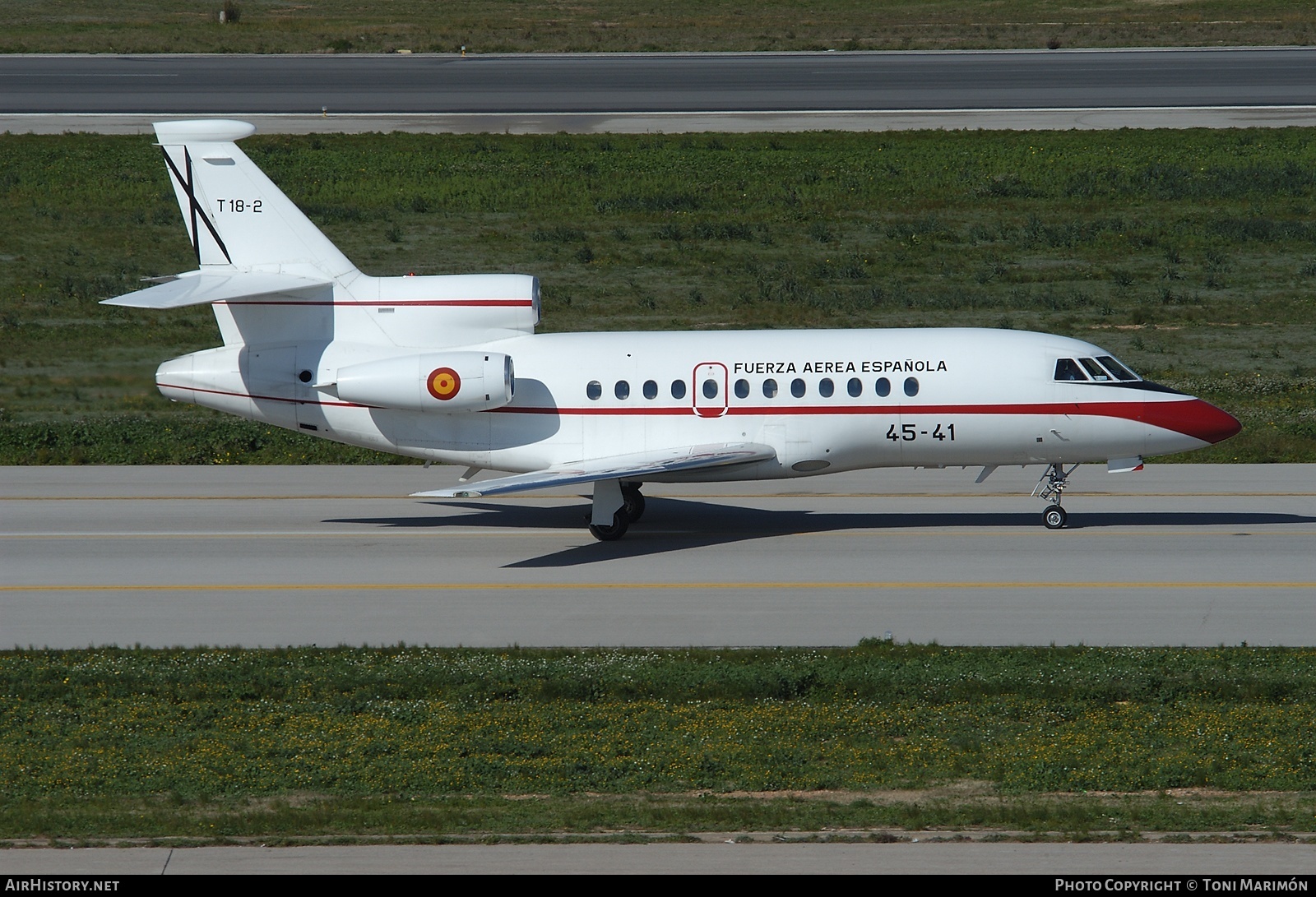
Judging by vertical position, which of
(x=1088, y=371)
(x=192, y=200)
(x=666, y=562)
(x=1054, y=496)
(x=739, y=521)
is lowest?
(x=666, y=562)

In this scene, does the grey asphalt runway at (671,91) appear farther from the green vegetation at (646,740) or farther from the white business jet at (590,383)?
the green vegetation at (646,740)

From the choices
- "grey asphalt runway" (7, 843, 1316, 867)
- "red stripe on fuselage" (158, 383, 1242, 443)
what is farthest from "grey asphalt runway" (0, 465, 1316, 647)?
"grey asphalt runway" (7, 843, 1316, 867)

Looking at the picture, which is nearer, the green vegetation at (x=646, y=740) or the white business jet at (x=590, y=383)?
the green vegetation at (x=646, y=740)

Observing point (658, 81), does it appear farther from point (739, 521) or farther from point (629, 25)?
point (739, 521)

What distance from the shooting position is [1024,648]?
18.1 metres

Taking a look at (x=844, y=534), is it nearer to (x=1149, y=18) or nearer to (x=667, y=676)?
(x=667, y=676)

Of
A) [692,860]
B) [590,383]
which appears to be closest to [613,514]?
[590,383]

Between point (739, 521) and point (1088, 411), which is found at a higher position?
point (1088, 411)

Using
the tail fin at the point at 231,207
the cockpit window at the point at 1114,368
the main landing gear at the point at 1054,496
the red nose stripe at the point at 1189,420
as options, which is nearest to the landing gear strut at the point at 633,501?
the tail fin at the point at 231,207

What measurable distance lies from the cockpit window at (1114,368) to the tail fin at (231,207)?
41.4ft

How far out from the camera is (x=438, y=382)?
78.0 feet

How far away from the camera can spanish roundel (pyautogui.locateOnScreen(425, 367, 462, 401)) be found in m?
23.8

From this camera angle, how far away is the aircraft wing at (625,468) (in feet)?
73.6

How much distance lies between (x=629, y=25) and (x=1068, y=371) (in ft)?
236
